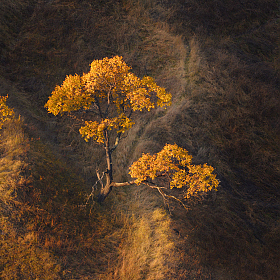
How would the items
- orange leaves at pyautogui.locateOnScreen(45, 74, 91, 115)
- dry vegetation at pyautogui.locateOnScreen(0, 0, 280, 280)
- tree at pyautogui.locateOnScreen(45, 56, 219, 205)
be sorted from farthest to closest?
dry vegetation at pyautogui.locateOnScreen(0, 0, 280, 280), orange leaves at pyautogui.locateOnScreen(45, 74, 91, 115), tree at pyautogui.locateOnScreen(45, 56, 219, 205)

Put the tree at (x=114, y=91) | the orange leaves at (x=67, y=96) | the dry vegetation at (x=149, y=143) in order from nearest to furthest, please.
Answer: the tree at (x=114, y=91)
the orange leaves at (x=67, y=96)
the dry vegetation at (x=149, y=143)

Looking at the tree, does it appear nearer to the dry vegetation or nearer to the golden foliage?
the golden foliage

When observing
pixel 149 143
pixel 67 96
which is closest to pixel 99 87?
pixel 67 96

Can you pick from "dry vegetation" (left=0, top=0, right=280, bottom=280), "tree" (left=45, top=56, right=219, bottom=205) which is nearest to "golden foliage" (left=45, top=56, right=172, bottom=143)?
"tree" (left=45, top=56, right=219, bottom=205)

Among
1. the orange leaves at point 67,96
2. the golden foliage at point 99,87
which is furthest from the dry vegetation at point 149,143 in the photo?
the golden foliage at point 99,87

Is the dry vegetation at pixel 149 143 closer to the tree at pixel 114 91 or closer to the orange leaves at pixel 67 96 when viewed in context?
the tree at pixel 114 91

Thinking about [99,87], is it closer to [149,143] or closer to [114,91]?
[114,91]

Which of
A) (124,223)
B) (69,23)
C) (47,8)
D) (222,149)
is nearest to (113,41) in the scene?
(69,23)

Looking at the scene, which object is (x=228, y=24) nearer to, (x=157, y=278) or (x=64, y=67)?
(x=64, y=67)

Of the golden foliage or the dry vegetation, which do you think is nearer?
the golden foliage
